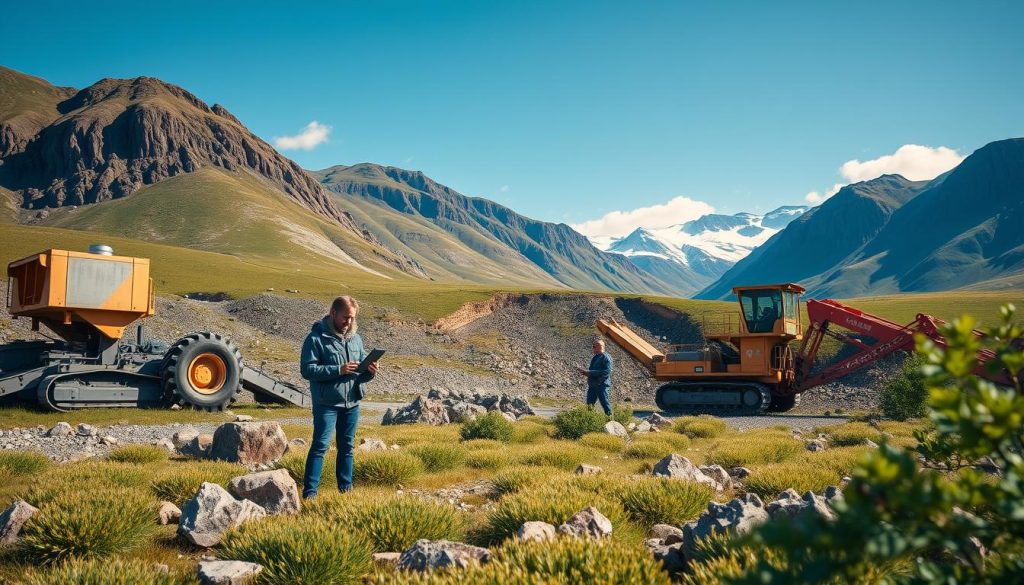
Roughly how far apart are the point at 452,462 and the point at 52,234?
95.6m

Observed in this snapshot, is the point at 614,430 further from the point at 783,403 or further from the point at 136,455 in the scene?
the point at 783,403

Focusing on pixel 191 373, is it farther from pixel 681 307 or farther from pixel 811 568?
pixel 681 307

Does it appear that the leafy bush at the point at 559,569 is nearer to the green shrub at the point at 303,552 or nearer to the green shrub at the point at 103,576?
the green shrub at the point at 303,552

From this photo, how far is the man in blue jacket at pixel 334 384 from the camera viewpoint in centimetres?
721

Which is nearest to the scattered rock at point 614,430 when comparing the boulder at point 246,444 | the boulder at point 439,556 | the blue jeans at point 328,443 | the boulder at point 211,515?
the boulder at point 246,444

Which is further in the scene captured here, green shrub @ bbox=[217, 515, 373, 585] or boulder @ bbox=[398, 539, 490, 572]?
green shrub @ bbox=[217, 515, 373, 585]

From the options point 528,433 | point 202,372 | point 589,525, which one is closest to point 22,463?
point 202,372

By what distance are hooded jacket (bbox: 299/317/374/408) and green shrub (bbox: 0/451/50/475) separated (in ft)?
17.0

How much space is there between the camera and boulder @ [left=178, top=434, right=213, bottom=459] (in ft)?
34.6

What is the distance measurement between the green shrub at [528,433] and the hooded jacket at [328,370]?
23.9ft

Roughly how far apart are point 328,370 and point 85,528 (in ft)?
8.86

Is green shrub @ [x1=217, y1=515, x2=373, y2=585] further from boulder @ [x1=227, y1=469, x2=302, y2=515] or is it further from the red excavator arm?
the red excavator arm

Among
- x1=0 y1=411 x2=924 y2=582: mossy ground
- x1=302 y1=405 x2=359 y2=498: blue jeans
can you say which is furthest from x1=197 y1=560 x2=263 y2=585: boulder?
x1=302 y1=405 x2=359 y2=498: blue jeans

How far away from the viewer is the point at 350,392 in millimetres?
7418
